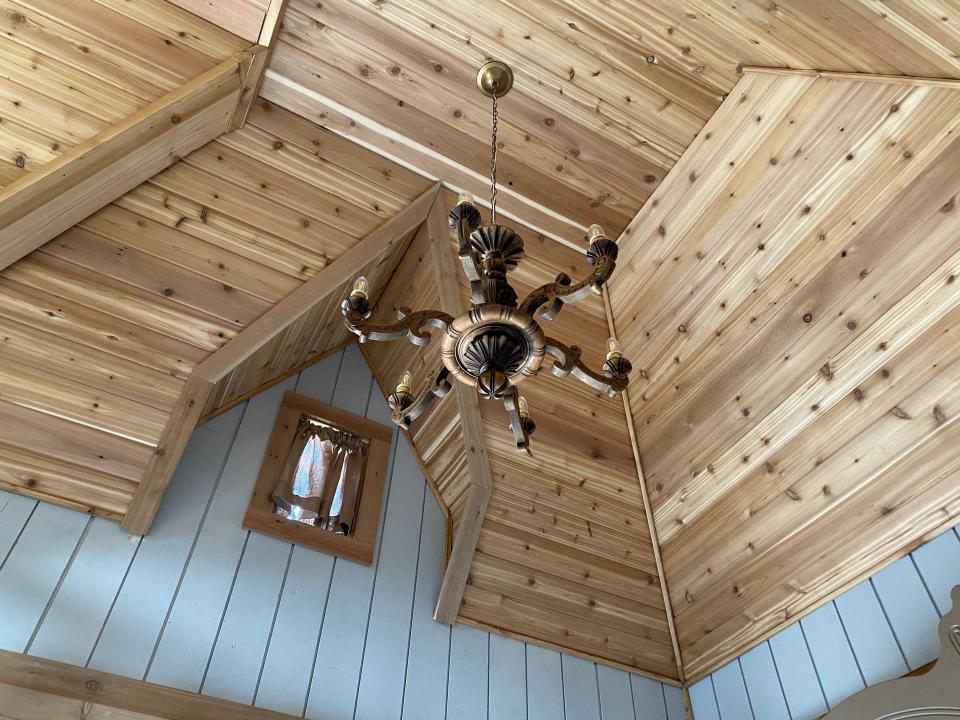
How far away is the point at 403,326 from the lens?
197 centimetres

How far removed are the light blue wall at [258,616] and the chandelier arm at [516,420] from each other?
1287mm

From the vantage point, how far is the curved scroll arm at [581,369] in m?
2.03

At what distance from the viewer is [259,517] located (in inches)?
117

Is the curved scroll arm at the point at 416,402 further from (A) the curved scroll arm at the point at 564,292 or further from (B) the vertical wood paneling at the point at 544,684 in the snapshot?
(B) the vertical wood paneling at the point at 544,684

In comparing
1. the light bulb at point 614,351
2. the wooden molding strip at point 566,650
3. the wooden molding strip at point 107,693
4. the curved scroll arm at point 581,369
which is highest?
the light bulb at point 614,351

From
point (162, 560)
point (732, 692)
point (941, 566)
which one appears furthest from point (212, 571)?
point (941, 566)

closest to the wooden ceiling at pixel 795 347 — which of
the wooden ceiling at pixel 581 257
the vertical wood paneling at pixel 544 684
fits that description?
the wooden ceiling at pixel 581 257

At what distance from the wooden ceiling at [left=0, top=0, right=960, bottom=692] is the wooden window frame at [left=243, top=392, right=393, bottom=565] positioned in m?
0.25

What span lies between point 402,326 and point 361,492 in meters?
1.60

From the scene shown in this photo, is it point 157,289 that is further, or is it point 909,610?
point 157,289

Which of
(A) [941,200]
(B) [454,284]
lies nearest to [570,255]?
(B) [454,284]

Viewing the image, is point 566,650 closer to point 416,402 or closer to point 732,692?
point 732,692

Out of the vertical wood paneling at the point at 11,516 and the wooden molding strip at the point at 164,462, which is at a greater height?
the wooden molding strip at the point at 164,462

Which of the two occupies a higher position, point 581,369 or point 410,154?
point 410,154
